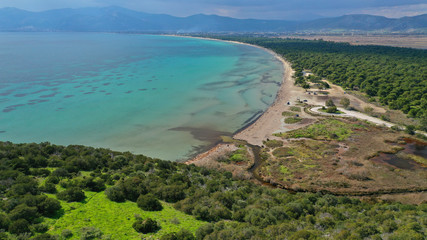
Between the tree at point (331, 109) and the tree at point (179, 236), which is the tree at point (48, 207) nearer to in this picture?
the tree at point (179, 236)

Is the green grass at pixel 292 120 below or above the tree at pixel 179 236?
below

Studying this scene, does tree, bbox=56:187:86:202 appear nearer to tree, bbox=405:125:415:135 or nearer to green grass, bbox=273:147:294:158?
green grass, bbox=273:147:294:158

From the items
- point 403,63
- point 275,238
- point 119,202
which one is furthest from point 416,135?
point 403,63

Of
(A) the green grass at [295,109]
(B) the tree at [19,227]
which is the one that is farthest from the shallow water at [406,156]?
(B) the tree at [19,227]

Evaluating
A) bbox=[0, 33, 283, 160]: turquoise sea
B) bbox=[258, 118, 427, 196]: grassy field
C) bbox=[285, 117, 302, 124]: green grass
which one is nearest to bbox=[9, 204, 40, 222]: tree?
bbox=[0, 33, 283, 160]: turquoise sea

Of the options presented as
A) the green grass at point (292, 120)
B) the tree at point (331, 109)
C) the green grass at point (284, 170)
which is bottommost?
the green grass at point (284, 170)

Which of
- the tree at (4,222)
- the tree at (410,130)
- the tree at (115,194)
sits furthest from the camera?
the tree at (410,130)

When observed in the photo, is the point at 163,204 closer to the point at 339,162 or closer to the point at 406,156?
the point at 339,162
